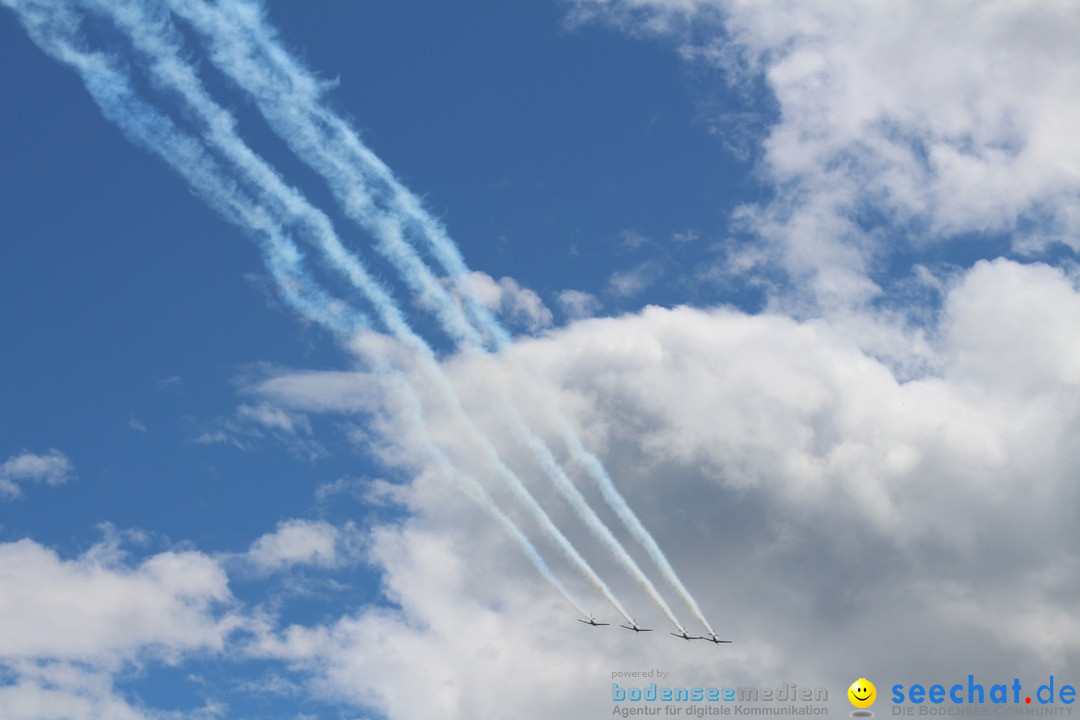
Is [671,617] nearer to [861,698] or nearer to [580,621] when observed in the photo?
[580,621]

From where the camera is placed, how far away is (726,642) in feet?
354

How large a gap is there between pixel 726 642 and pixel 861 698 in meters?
18.5

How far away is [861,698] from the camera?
9088cm

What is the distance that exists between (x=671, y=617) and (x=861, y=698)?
55.1 ft

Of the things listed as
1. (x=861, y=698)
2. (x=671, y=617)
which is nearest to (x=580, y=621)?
(x=671, y=617)

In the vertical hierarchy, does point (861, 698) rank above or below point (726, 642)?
below

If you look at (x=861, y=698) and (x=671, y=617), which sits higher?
(x=671, y=617)

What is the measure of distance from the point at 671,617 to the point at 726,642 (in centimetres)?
883

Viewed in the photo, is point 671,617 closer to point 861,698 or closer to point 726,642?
point 726,642

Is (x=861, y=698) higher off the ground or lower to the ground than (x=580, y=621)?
lower

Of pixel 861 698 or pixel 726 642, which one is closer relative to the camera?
pixel 861 698

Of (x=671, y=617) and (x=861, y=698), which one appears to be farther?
(x=671, y=617)

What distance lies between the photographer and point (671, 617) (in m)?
102

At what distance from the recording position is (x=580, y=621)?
106m
